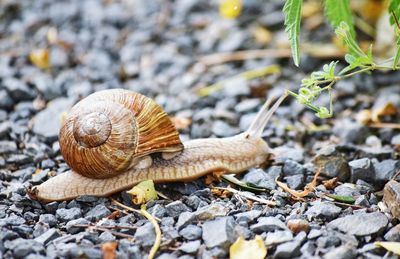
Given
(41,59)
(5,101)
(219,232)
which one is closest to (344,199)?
(219,232)

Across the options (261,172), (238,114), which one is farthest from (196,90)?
(261,172)

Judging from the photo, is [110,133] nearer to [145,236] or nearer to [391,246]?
[145,236]

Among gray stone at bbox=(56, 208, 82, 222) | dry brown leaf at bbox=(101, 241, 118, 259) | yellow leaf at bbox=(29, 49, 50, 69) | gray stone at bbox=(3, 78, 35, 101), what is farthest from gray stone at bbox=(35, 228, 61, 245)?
yellow leaf at bbox=(29, 49, 50, 69)

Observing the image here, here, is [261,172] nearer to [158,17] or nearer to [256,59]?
[256,59]

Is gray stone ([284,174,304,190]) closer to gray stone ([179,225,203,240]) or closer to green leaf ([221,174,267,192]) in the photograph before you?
green leaf ([221,174,267,192])

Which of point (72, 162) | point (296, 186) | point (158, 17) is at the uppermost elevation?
point (158, 17)

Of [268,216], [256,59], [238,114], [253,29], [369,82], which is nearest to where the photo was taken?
[268,216]

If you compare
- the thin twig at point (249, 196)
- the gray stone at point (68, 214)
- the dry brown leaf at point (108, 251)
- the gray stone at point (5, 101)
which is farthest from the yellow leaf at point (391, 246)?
the gray stone at point (5, 101)

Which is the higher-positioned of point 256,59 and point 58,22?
point 58,22
